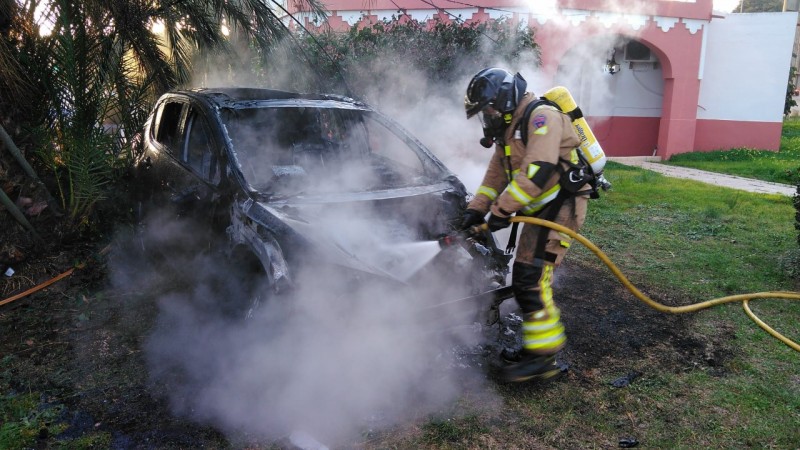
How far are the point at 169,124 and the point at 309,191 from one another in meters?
1.89

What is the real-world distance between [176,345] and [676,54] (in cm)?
1402

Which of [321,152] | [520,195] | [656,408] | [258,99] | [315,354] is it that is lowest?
[656,408]

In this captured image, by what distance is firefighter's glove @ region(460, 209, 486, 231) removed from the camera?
151 inches

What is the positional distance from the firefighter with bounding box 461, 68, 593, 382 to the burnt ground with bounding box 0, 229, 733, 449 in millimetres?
381

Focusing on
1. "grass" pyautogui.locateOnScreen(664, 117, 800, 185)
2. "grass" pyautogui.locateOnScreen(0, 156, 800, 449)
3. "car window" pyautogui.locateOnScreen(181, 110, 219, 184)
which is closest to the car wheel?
"car window" pyautogui.locateOnScreen(181, 110, 219, 184)

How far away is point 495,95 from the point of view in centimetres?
360

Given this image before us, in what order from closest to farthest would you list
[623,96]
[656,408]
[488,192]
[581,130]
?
[656,408]
[581,130]
[488,192]
[623,96]

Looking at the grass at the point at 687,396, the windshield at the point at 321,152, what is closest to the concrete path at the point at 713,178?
the grass at the point at 687,396

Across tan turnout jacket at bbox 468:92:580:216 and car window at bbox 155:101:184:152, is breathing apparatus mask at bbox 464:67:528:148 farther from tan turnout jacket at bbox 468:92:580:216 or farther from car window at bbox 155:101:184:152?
car window at bbox 155:101:184:152

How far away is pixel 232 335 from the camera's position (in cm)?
383

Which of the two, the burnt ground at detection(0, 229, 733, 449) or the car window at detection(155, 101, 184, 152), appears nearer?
the burnt ground at detection(0, 229, 733, 449)

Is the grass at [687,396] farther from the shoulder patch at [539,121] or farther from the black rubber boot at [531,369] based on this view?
the shoulder patch at [539,121]

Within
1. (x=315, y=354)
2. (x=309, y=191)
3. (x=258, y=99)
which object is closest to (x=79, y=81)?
(x=258, y=99)

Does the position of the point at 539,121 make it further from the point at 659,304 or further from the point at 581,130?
the point at 659,304
